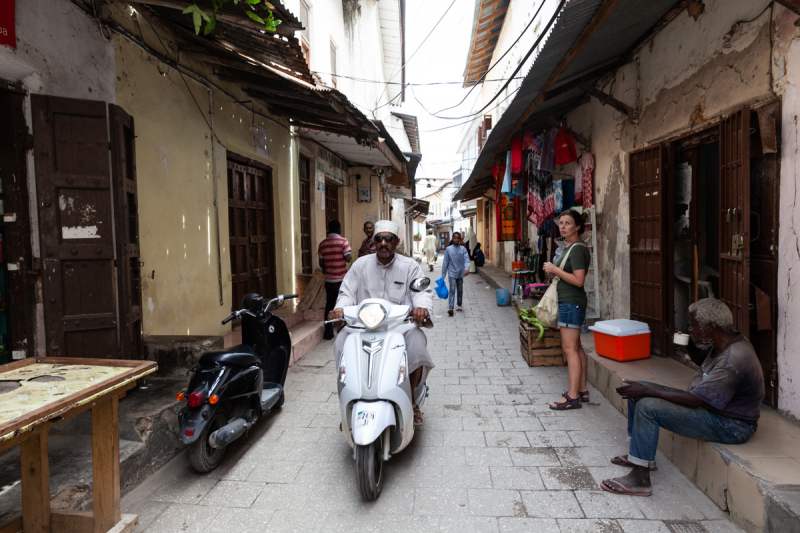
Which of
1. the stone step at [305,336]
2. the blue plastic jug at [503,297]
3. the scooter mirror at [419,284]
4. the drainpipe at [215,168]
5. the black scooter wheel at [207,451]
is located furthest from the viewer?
the blue plastic jug at [503,297]

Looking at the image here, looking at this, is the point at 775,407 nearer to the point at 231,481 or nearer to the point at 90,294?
the point at 231,481

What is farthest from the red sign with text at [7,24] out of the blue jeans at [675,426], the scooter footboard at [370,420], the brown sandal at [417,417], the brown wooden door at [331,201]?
the brown wooden door at [331,201]

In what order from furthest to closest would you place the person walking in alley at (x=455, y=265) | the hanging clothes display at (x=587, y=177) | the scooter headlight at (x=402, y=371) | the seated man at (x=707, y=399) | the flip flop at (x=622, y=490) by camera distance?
the person walking in alley at (x=455, y=265), the hanging clothes display at (x=587, y=177), the scooter headlight at (x=402, y=371), the flip flop at (x=622, y=490), the seated man at (x=707, y=399)

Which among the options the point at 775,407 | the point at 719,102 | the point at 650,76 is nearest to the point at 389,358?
the point at 775,407

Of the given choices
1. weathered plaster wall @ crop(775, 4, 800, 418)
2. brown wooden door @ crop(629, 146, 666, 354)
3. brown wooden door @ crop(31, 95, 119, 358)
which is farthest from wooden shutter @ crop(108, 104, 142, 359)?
brown wooden door @ crop(629, 146, 666, 354)

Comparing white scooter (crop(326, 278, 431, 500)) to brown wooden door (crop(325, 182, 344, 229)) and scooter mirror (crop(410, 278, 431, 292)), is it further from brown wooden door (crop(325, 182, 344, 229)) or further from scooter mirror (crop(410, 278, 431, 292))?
brown wooden door (crop(325, 182, 344, 229))

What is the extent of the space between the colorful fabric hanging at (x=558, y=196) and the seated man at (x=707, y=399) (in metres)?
5.21

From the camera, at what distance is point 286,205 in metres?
8.53

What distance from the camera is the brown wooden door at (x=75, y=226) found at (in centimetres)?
354

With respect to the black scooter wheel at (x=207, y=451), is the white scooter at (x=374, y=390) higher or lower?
higher

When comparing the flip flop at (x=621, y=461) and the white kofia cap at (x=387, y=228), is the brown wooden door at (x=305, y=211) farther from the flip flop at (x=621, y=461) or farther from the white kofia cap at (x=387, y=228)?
the flip flop at (x=621, y=461)

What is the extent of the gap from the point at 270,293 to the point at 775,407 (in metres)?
7.03

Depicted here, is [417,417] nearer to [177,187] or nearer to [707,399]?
[707,399]

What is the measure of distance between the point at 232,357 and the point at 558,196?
6.28m
